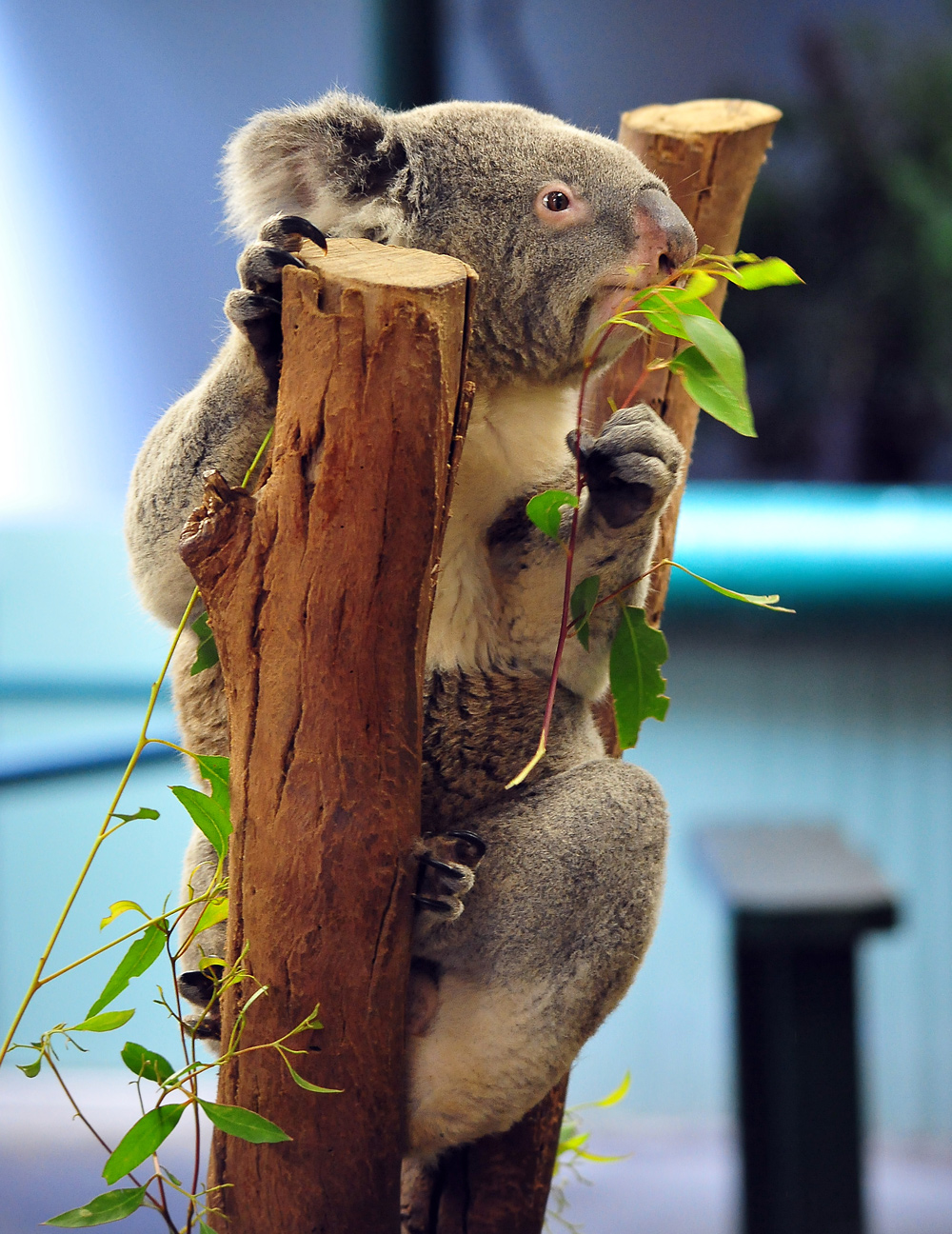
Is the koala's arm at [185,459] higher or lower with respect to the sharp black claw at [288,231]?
lower

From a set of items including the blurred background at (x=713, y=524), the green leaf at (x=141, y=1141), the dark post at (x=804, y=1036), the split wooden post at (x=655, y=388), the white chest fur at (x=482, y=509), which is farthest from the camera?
the blurred background at (x=713, y=524)

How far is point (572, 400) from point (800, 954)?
3.79ft

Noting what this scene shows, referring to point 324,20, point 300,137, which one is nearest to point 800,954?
point 300,137

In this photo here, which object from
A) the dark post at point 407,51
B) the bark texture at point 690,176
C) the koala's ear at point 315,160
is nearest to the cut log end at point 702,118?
the bark texture at point 690,176

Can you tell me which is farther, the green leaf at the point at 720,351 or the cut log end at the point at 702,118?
the cut log end at the point at 702,118

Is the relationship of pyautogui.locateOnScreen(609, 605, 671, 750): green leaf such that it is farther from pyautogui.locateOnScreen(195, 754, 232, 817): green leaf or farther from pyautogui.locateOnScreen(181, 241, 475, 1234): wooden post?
pyautogui.locateOnScreen(195, 754, 232, 817): green leaf

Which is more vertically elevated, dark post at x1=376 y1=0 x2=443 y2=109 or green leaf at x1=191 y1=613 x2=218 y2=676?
dark post at x1=376 y1=0 x2=443 y2=109

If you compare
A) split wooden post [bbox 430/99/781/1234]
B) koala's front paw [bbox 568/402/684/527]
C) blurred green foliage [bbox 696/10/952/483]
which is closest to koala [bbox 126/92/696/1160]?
koala's front paw [bbox 568/402/684/527]

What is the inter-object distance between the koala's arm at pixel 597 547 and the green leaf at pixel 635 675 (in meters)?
0.06

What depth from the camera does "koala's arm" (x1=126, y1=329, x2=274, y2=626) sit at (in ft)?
3.96

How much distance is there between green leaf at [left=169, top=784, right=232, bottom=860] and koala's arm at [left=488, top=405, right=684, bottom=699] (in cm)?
41

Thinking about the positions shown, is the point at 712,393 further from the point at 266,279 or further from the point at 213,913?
the point at 213,913

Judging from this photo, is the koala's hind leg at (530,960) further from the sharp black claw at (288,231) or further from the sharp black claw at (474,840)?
the sharp black claw at (288,231)

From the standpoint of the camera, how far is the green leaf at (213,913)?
118 centimetres
